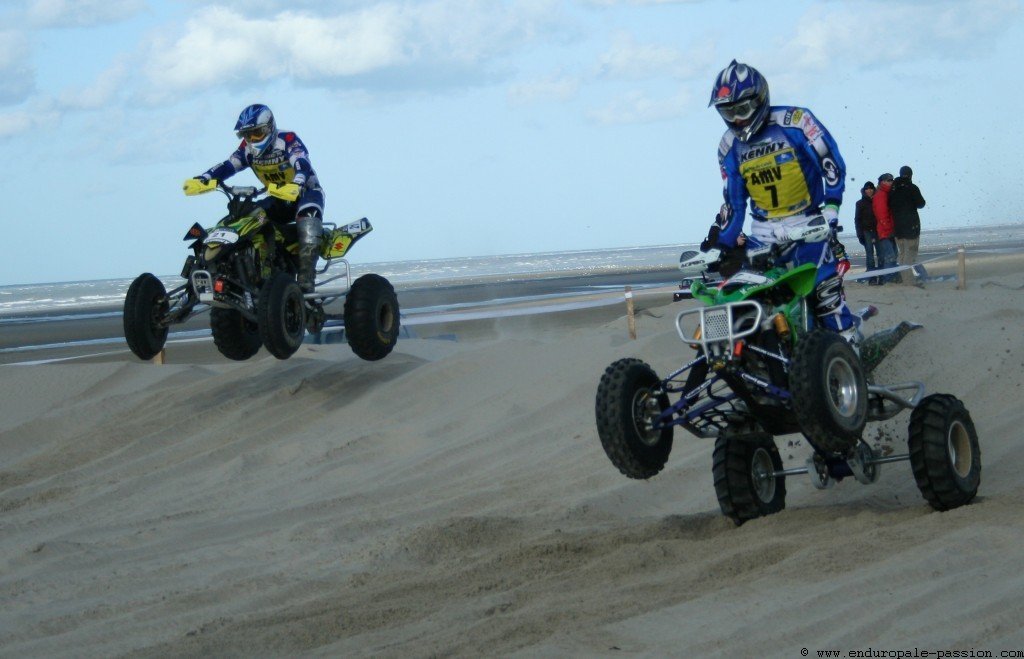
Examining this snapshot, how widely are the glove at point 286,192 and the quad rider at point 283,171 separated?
0.18 feet

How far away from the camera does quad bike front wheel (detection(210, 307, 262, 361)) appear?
40.2ft

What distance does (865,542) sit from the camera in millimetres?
5816

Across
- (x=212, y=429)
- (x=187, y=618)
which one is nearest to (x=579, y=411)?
(x=212, y=429)

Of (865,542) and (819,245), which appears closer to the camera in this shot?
(865,542)

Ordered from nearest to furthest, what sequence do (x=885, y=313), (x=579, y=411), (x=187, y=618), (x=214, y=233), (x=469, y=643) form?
(x=469, y=643) → (x=187, y=618) → (x=579, y=411) → (x=214, y=233) → (x=885, y=313)

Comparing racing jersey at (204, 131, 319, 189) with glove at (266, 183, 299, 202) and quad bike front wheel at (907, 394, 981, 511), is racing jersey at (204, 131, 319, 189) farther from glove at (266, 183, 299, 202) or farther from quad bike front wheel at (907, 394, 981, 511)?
quad bike front wheel at (907, 394, 981, 511)

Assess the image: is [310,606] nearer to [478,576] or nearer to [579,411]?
[478,576]

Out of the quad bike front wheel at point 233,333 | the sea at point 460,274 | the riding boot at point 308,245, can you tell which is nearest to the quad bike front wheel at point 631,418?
the riding boot at point 308,245

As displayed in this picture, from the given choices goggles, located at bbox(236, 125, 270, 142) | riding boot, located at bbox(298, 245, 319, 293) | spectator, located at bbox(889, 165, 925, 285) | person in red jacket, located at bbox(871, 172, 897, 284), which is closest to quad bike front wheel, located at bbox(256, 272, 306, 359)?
riding boot, located at bbox(298, 245, 319, 293)

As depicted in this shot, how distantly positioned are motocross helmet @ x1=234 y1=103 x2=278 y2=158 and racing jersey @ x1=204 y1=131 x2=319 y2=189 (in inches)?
2.5

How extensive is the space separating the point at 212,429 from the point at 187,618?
5911 millimetres

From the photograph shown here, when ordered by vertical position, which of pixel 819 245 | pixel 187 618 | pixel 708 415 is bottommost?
pixel 187 618

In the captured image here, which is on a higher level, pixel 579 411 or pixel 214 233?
pixel 214 233

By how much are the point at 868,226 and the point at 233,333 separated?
11442mm
